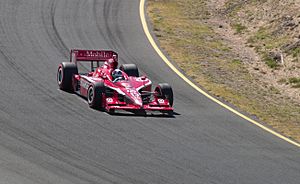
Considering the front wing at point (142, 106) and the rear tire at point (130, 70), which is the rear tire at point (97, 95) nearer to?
the front wing at point (142, 106)

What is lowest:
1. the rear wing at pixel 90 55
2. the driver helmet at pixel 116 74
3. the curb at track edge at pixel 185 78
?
the curb at track edge at pixel 185 78

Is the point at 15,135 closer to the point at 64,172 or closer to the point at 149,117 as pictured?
the point at 64,172

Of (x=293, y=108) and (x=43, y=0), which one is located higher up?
(x=43, y=0)

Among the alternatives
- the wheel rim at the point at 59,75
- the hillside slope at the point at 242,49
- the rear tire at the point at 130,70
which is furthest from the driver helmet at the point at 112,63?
the hillside slope at the point at 242,49

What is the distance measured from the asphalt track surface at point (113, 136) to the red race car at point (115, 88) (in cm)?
30

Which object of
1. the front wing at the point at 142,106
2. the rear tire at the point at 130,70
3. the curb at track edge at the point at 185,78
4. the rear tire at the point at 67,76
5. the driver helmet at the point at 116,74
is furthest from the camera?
the rear tire at the point at 130,70

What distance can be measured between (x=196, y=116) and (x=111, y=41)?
27.0 feet

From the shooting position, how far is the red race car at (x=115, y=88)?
22.0 m

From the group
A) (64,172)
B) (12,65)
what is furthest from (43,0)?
(64,172)

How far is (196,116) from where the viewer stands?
23.0m

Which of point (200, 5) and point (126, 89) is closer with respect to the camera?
point (126, 89)

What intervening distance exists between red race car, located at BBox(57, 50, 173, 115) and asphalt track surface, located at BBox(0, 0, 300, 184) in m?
0.30

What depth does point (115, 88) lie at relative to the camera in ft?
73.9

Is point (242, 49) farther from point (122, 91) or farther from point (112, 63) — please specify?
point (122, 91)
